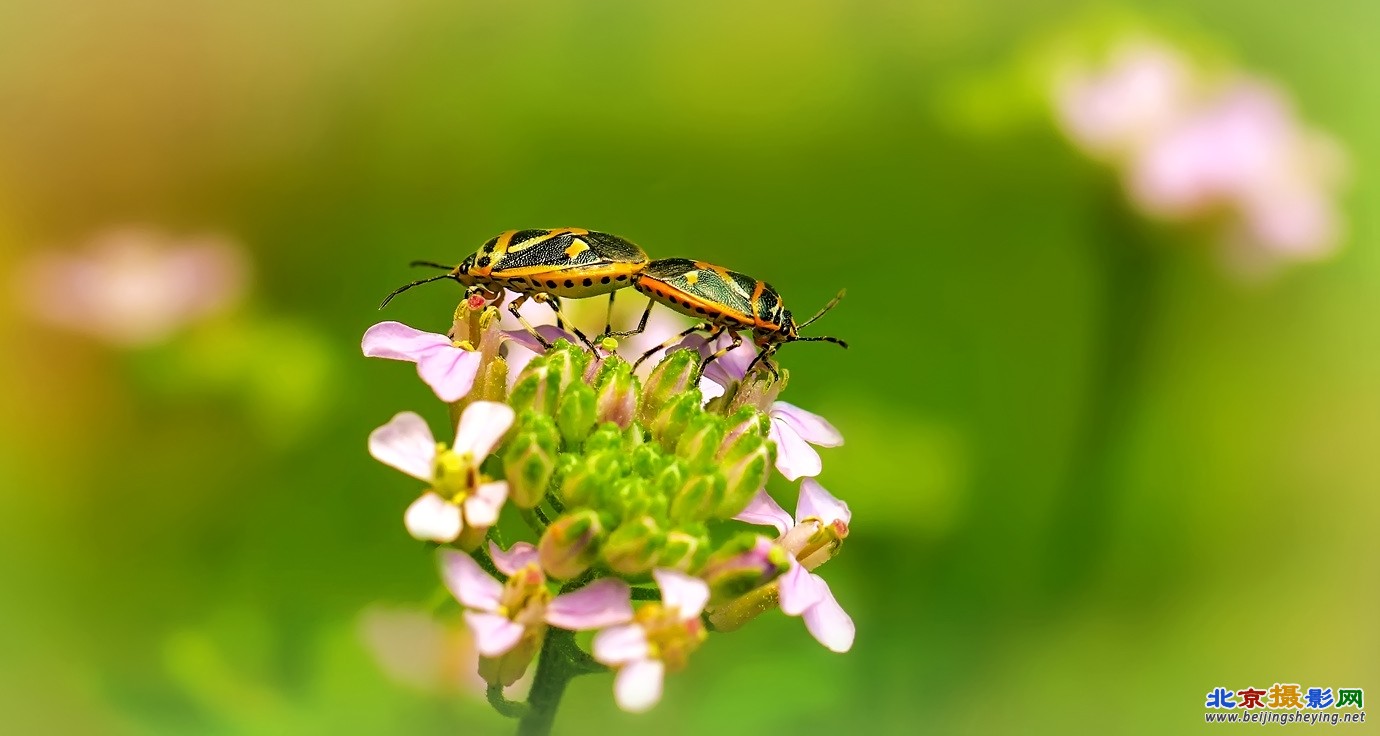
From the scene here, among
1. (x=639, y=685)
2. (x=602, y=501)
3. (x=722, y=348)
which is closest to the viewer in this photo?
(x=639, y=685)

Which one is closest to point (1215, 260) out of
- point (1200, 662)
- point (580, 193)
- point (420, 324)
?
point (1200, 662)

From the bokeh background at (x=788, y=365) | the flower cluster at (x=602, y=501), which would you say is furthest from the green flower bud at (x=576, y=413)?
the bokeh background at (x=788, y=365)

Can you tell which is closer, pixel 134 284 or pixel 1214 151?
pixel 1214 151

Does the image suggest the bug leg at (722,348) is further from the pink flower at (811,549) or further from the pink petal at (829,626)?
the pink petal at (829,626)

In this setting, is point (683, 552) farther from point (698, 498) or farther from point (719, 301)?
point (719, 301)

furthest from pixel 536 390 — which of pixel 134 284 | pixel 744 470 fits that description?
pixel 134 284

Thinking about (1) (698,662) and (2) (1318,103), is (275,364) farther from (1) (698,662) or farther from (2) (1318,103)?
(2) (1318,103)
